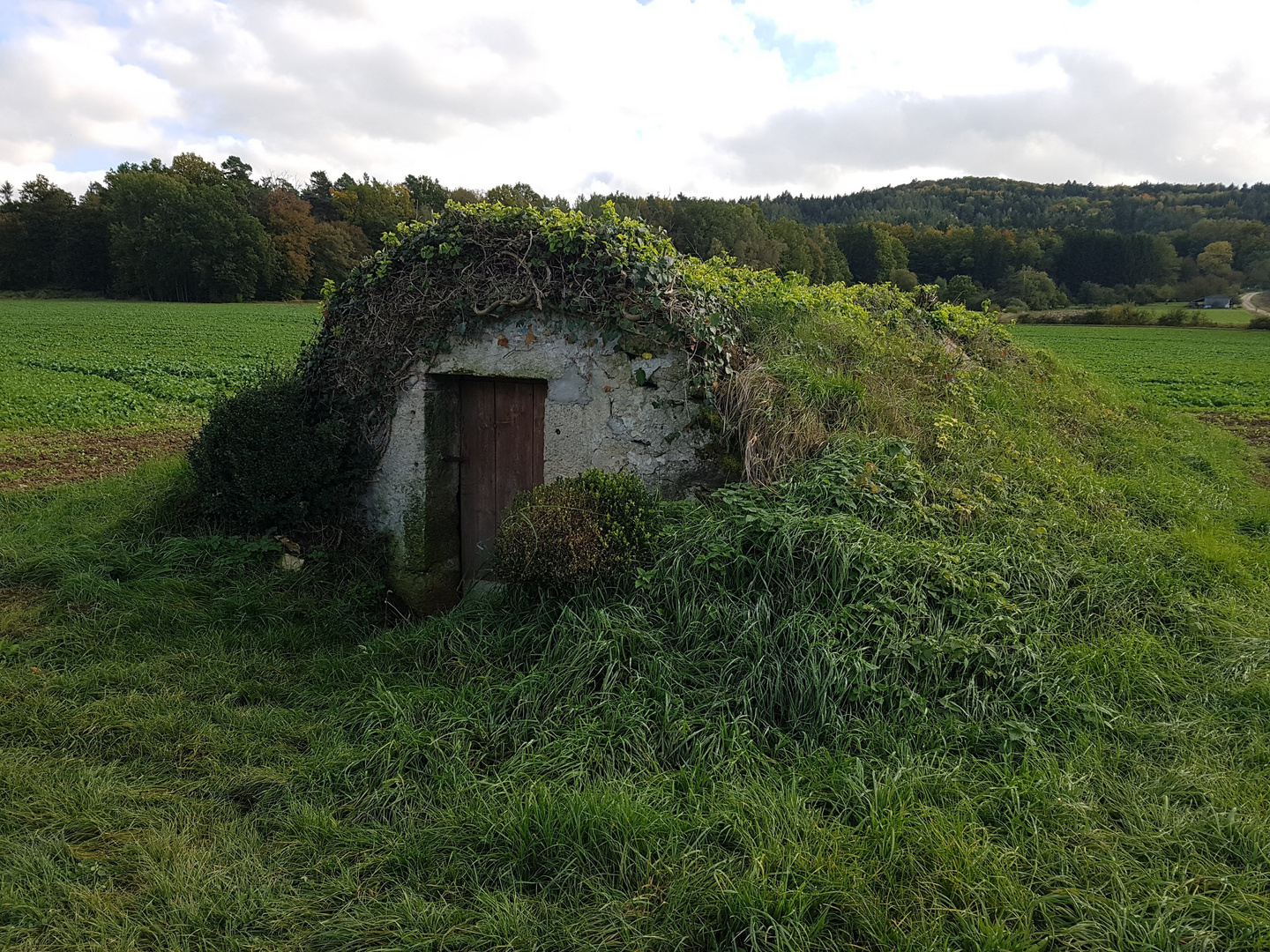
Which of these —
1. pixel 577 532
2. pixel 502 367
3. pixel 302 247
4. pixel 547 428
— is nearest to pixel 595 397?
pixel 547 428

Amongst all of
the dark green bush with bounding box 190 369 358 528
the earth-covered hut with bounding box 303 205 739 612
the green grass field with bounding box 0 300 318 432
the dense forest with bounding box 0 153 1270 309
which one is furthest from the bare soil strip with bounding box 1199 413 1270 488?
the dense forest with bounding box 0 153 1270 309

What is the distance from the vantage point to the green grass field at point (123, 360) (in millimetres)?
13289

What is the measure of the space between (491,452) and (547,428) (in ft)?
2.43

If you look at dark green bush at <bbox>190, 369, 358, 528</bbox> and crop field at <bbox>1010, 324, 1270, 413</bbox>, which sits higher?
crop field at <bbox>1010, 324, 1270, 413</bbox>

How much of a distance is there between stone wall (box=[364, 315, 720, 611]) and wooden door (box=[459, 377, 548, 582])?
12 cm

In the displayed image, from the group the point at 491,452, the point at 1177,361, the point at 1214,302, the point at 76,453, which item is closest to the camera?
the point at 491,452

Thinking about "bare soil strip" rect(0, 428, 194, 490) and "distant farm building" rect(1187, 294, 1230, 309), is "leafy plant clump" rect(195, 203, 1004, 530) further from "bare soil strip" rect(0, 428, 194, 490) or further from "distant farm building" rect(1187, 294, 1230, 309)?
"distant farm building" rect(1187, 294, 1230, 309)

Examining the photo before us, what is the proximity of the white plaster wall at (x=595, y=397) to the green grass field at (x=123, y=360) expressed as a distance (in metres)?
2.16

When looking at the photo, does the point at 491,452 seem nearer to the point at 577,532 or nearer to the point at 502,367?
the point at 502,367

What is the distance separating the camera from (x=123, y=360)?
20.8 metres

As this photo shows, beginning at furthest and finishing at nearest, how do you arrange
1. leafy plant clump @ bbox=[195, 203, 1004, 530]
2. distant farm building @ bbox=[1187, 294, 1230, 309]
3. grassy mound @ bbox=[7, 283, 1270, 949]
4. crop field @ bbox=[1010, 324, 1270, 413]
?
distant farm building @ bbox=[1187, 294, 1230, 309] → crop field @ bbox=[1010, 324, 1270, 413] → leafy plant clump @ bbox=[195, 203, 1004, 530] → grassy mound @ bbox=[7, 283, 1270, 949]

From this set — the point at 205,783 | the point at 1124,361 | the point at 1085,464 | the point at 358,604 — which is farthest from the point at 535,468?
the point at 1124,361

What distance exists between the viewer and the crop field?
1841 cm

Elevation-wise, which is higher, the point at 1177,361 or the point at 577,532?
the point at 1177,361
